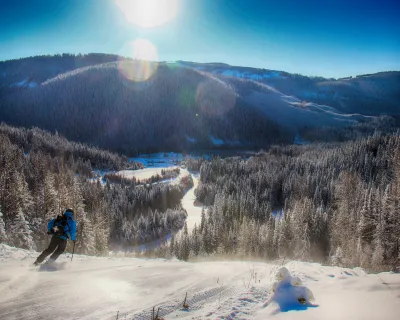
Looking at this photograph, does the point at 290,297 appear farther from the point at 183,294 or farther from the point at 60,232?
the point at 60,232

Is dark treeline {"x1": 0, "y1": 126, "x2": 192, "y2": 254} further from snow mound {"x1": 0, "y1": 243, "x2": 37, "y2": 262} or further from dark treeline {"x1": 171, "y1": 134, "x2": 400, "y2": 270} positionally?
dark treeline {"x1": 171, "y1": 134, "x2": 400, "y2": 270}

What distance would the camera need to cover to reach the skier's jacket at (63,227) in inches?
434

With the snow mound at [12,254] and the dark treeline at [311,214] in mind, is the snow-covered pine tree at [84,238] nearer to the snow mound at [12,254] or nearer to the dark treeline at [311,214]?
the dark treeline at [311,214]

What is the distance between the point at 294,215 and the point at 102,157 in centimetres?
14282

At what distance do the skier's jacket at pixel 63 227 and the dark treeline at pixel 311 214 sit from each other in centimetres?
1274

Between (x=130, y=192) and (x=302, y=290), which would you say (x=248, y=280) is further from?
(x=130, y=192)

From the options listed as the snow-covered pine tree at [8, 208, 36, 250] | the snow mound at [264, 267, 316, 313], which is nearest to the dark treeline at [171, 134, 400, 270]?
the snow mound at [264, 267, 316, 313]

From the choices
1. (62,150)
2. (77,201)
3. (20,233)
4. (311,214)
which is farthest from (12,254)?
(62,150)

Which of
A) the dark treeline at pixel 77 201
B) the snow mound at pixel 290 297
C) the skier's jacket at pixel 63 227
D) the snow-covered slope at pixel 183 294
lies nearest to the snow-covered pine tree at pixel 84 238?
the dark treeline at pixel 77 201

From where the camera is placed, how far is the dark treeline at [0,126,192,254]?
30641mm

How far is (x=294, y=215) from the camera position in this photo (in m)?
58.1

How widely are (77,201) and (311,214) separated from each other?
162 feet

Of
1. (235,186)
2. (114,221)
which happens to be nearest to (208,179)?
(235,186)

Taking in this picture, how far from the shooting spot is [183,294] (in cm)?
774
